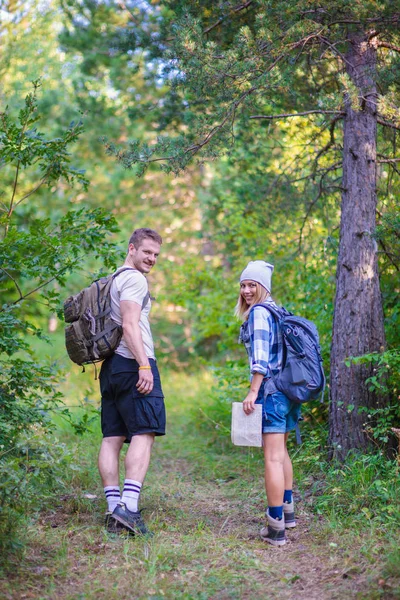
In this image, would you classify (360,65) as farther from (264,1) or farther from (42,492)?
(42,492)

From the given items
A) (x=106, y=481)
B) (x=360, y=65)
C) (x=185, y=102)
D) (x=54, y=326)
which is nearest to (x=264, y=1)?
(x=360, y=65)

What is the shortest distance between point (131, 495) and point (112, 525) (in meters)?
0.27

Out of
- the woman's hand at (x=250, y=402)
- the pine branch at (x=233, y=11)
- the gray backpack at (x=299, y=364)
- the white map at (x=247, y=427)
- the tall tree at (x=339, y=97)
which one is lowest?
the white map at (x=247, y=427)

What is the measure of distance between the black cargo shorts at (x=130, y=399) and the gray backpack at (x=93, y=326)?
0.43ft

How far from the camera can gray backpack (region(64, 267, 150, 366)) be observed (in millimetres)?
4406

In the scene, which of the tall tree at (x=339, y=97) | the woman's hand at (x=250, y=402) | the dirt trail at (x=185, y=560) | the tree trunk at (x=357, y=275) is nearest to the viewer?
the dirt trail at (x=185, y=560)


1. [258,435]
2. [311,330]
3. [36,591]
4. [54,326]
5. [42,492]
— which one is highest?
[54,326]

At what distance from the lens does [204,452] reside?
6.96 metres

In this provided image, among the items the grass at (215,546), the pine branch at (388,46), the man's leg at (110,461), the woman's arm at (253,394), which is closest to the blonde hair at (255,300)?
the woman's arm at (253,394)

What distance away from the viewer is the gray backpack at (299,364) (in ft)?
13.7

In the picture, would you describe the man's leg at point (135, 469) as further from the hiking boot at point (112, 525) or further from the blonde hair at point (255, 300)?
the blonde hair at point (255, 300)

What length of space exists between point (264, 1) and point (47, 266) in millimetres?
2619

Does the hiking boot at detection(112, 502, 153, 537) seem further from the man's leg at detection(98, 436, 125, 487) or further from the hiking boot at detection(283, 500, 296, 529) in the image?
the hiking boot at detection(283, 500, 296, 529)

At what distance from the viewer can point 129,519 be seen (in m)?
4.25
